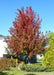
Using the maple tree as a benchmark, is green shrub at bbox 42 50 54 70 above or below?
below

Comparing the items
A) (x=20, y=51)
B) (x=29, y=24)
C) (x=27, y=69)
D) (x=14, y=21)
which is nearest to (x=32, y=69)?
(x=27, y=69)

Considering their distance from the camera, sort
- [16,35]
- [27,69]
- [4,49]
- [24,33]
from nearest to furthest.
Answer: [27,69], [24,33], [16,35], [4,49]

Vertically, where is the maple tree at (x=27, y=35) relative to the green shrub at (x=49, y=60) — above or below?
Result: above

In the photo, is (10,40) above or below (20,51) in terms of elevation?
above

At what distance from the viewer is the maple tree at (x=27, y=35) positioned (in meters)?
19.0

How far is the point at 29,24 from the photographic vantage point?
19.5 m

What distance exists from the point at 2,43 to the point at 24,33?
11338 mm

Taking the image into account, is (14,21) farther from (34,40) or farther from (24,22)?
(34,40)

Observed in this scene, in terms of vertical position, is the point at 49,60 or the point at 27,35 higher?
the point at 27,35

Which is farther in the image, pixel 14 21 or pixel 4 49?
pixel 4 49

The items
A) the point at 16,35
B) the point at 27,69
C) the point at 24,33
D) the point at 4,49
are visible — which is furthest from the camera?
the point at 4,49

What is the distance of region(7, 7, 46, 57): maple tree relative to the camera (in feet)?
62.2

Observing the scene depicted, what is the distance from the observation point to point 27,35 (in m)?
19.0

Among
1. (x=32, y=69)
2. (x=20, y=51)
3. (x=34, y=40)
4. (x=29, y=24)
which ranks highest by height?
(x=29, y=24)
